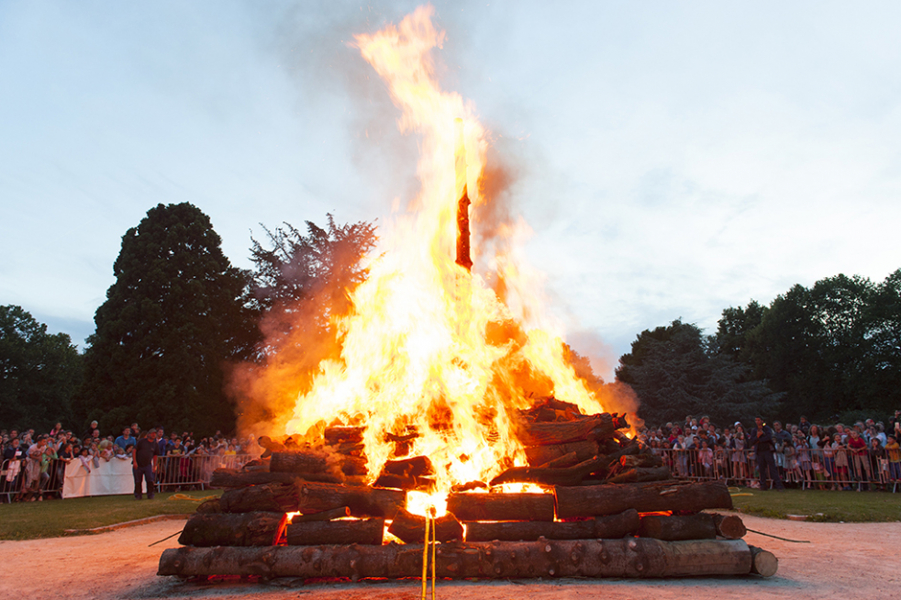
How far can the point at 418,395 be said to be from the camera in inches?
326

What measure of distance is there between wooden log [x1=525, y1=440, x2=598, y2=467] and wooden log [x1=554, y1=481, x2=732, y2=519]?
0.70 m

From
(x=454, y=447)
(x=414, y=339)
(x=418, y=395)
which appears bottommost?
(x=454, y=447)

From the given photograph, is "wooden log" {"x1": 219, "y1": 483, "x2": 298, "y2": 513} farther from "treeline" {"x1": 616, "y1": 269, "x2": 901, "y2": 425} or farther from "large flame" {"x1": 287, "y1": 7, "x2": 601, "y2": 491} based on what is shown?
"treeline" {"x1": 616, "y1": 269, "x2": 901, "y2": 425}

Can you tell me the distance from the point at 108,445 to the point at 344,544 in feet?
55.0

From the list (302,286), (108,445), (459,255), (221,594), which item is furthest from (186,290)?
(221,594)

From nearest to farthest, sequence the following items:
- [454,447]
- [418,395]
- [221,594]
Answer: [221,594], [454,447], [418,395]

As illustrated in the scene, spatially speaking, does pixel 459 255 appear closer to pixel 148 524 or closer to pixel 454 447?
pixel 454 447

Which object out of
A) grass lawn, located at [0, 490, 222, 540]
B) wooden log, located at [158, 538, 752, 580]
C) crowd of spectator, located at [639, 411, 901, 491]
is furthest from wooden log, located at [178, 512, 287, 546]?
crowd of spectator, located at [639, 411, 901, 491]

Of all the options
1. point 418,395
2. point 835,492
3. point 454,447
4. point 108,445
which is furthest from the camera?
point 108,445

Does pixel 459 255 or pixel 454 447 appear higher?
pixel 459 255

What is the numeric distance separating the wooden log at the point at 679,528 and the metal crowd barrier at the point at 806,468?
1038cm

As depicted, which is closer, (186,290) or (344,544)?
(344,544)

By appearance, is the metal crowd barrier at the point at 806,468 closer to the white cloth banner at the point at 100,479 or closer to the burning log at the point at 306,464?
the burning log at the point at 306,464

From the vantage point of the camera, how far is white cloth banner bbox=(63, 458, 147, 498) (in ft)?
56.0
